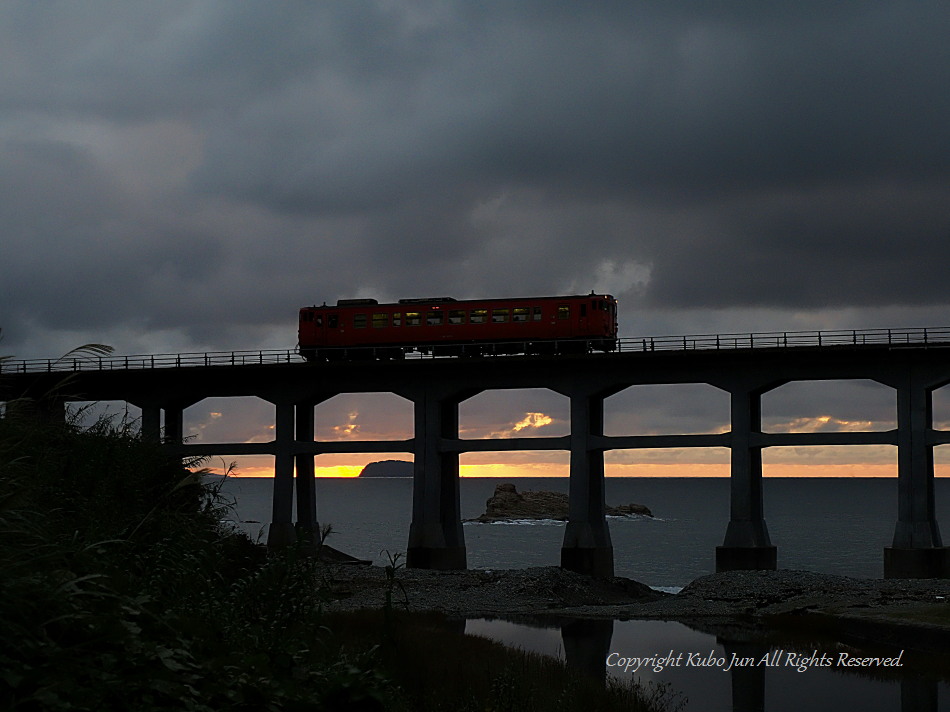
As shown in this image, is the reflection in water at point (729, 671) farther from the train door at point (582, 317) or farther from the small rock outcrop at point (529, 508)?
the small rock outcrop at point (529, 508)

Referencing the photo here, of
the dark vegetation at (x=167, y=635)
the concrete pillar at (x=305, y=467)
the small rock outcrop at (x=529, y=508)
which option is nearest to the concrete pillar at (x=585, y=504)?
the concrete pillar at (x=305, y=467)

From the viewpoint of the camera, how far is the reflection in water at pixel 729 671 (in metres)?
19.5

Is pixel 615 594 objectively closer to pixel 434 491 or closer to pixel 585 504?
pixel 585 504

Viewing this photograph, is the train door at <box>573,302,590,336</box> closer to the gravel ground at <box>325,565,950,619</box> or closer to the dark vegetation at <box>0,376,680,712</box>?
the gravel ground at <box>325,565,950,619</box>

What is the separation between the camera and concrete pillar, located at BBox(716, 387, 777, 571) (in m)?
47.8

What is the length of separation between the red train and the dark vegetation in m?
34.3

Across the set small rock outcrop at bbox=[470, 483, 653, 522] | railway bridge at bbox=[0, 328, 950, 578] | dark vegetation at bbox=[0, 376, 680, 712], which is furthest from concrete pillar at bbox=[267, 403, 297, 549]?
small rock outcrop at bbox=[470, 483, 653, 522]

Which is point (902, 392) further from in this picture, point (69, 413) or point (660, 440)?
point (69, 413)

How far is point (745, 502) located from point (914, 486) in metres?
6.90

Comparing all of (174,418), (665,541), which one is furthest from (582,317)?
(665,541)

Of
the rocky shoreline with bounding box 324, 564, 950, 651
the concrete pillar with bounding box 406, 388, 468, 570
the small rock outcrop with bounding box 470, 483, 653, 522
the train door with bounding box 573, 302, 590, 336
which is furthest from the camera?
the small rock outcrop with bounding box 470, 483, 653, 522

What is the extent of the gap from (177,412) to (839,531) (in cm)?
10406

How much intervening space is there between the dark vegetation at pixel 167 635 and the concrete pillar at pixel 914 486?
3106cm

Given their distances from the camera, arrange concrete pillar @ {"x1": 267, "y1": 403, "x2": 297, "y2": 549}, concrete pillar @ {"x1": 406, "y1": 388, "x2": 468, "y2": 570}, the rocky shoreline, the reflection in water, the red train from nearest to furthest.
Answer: the reflection in water
the rocky shoreline
concrete pillar @ {"x1": 406, "y1": 388, "x2": 468, "y2": 570}
the red train
concrete pillar @ {"x1": 267, "y1": 403, "x2": 297, "y2": 549}
